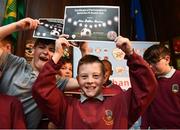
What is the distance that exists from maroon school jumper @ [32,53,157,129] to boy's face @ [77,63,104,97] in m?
0.05

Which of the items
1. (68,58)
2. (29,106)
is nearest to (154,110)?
(68,58)

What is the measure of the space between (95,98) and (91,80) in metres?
0.09

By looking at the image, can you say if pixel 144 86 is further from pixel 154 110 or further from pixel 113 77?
pixel 113 77

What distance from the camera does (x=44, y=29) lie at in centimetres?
161

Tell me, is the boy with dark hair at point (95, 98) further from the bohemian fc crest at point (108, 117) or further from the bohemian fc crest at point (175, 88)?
the bohemian fc crest at point (175, 88)

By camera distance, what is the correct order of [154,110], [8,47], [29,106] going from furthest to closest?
[154,110] < [8,47] < [29,106]

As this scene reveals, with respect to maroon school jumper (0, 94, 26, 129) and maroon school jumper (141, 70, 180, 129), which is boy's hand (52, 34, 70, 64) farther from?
maroon school jumper (141, 70, 180, 129)

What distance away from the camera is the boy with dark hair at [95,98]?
4.54 ft

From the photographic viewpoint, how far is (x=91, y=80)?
141cm

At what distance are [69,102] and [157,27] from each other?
1728mm

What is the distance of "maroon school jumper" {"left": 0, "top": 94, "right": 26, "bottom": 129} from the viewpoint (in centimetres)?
134

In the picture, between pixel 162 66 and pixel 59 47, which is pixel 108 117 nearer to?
pixel 59 47

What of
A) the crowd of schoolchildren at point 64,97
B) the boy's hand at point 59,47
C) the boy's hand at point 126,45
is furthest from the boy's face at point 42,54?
the boy's hand at point 126,45

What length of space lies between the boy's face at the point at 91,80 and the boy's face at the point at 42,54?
0.32m
